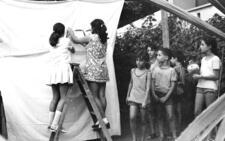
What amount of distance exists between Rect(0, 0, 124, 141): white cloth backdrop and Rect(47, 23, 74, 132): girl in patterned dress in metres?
0.26

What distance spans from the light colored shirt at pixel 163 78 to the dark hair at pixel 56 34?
5.13 ft

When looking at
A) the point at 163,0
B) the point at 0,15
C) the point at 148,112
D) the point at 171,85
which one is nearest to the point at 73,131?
the point at 148,112

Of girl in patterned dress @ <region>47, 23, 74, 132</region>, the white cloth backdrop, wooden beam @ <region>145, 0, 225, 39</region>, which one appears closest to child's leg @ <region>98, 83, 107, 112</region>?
the white cloth backdrop

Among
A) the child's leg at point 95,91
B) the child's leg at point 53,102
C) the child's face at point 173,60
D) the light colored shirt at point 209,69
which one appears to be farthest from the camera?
the child's face at point 173,60

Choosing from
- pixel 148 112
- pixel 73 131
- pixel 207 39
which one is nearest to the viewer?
pixel 207 39

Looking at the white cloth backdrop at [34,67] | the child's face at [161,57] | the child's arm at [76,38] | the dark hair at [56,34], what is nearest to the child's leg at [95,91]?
the white cloth backdrop at [34,67]

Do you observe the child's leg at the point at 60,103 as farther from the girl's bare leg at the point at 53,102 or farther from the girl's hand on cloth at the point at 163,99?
the girl's hand on cloth at the point at 163,99

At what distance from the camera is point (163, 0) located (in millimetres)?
789

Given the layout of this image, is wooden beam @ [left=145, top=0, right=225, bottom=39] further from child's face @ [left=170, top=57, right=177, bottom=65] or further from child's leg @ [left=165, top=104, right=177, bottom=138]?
child's face @ [left=170, top=57, right=177, bottom=65]

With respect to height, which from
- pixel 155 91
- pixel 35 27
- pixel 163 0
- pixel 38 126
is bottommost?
pixel 38 126

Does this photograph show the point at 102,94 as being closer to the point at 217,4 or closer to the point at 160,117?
the point at 160,117

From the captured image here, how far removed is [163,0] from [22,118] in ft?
15.5

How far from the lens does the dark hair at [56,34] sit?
514 cm

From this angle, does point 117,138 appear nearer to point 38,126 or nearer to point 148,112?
point 148,112
